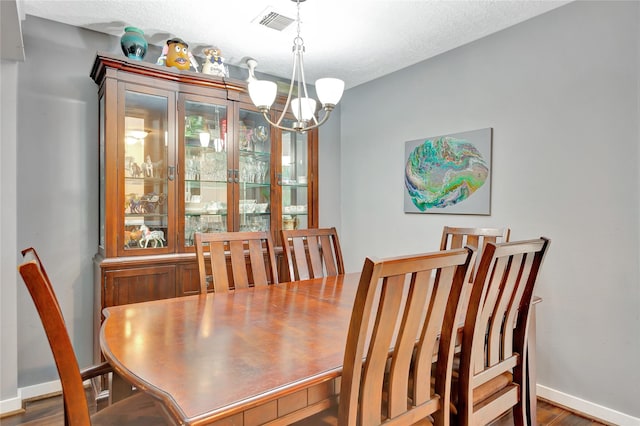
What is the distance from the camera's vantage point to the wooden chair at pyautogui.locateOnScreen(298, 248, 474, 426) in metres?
1.00

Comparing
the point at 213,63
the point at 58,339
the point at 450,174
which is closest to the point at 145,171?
the point at 213,63

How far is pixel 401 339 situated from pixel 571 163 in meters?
1.98

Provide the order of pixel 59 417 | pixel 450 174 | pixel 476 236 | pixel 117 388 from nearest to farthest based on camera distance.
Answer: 1. pixel 117 388
2. pixel 59 417
3. pixel 476 236
4. pixel 450 174

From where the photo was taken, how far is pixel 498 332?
1.54 meters

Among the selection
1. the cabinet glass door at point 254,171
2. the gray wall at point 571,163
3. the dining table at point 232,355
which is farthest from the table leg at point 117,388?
the gray wall at point 571,163

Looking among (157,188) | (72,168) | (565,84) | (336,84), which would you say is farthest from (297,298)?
(565,84)

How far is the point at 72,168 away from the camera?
267 centimetres

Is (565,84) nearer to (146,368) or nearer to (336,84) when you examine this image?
(336,84)

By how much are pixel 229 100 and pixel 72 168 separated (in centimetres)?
122

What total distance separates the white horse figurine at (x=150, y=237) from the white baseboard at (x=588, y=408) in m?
2.78

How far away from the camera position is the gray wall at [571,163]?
2.19m

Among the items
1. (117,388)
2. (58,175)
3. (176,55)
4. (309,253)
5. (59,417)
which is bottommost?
(59,417)

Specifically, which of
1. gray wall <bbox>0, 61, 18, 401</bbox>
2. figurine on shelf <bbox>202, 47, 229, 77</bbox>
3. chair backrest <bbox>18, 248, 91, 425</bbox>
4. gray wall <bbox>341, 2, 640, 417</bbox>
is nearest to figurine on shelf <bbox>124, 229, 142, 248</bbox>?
gray wall <bbox>0, 61, 18, 401</bbox>

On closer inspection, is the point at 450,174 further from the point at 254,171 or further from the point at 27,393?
the point at 27,393
